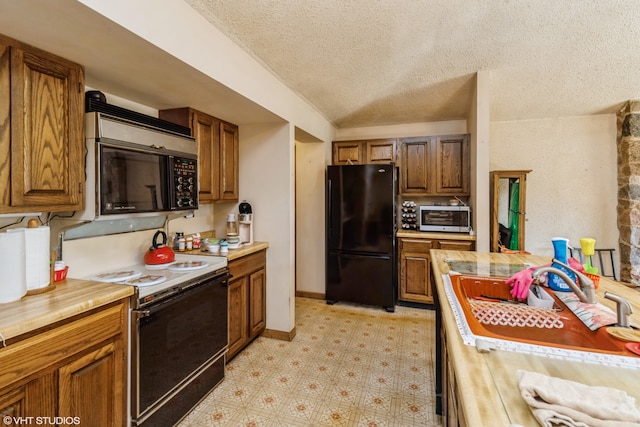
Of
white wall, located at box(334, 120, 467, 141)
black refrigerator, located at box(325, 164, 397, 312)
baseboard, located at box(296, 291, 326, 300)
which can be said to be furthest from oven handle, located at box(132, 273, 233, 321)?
white wall, located at box(334, 120, 467, 141)

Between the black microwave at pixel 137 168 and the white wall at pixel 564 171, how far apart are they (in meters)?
3.73

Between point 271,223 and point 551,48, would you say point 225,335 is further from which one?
point 551,48

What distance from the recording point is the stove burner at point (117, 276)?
67.9 inches

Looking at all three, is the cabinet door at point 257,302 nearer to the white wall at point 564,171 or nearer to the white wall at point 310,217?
the white wall at point 310,217

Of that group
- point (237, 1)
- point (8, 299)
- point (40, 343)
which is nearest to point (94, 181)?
point (8, 299)

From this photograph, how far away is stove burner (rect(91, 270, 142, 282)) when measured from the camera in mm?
1726

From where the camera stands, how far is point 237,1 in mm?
1600

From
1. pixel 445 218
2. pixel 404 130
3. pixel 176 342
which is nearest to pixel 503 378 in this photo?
pixel 176 342

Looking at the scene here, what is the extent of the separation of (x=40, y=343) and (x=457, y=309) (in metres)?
1.57

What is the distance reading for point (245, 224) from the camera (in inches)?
111

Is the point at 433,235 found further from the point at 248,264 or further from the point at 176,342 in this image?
the point at 176,342

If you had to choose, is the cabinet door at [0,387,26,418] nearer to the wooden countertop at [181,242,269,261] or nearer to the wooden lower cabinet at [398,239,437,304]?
the wooden countertop at [181,242,269,261]

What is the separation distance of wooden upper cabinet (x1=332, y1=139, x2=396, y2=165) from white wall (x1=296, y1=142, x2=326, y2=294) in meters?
0.30

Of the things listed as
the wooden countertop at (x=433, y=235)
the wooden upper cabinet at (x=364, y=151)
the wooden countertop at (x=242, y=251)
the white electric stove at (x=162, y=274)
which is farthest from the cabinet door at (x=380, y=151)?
the white electric stove at (x=162, y=274)
